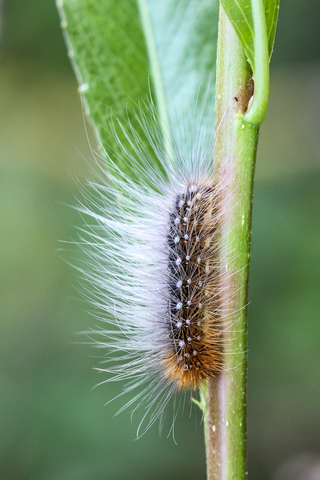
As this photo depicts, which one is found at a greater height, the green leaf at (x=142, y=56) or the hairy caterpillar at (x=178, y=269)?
the green leaf at (x=142, y=56)

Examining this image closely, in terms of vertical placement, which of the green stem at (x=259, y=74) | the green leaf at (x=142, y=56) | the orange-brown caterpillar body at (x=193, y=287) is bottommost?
the orange-brown caterpillar body at (x=193, y=287)

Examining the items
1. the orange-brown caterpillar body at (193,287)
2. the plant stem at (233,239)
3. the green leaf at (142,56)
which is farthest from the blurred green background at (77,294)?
the plant stem at (233,239)

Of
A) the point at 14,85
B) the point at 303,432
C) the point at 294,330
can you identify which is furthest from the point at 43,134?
the point at 303,432

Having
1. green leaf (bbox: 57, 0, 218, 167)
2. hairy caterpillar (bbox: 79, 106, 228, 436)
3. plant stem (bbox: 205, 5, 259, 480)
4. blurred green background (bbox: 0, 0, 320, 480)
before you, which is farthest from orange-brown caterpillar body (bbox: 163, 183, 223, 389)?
blurred green background (bbox: 0, 0, 320, 480)

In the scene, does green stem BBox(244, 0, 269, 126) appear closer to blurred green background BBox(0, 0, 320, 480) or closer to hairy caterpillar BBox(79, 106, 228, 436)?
hairy caterpillar BBox(79, 106, 228, 436)

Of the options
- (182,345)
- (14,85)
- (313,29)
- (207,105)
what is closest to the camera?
(182,345)

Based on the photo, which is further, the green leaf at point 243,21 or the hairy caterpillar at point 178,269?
the hairy caterpillar at point 178,269

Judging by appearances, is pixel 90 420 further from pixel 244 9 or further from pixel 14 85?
pixel 244 9

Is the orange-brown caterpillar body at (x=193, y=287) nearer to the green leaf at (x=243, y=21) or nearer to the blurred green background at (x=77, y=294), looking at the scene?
the green leaf at (x=243, y=21)
